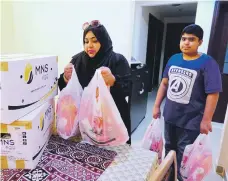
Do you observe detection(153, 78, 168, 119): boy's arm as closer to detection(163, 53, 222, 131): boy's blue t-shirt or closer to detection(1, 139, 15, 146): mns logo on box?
detection(163, 53, 222, 131): boy's blue t-shirt

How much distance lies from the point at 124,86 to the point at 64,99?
0.34 meters

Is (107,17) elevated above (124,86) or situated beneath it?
elevated above

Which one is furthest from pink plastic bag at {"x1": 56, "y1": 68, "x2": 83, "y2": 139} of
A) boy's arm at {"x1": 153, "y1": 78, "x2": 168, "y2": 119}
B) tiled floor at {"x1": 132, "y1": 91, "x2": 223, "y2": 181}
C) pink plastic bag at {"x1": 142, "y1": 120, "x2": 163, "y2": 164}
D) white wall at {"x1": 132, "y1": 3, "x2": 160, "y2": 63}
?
white wall at {"x1": 132, "y1": 3, "x2": 160, "y2": 63}

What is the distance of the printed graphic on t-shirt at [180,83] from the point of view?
4.33 feet

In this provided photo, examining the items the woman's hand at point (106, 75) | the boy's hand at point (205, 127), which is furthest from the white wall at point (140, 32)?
the woman's hand at point (106, 75)

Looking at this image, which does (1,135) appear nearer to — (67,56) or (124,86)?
(124,86)

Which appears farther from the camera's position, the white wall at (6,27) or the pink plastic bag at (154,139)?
the white wall at (6,27)

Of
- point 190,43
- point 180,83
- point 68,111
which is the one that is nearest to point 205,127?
point 180,83

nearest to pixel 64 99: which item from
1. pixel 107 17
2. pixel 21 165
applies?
pixel 21 165

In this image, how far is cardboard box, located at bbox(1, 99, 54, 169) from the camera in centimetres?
65

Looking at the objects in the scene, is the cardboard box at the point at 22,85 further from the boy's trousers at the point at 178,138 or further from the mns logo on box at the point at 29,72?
the boy's trousers at the point at 178,138

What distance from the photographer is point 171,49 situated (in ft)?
18.7

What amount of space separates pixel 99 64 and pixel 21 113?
0.51 meters

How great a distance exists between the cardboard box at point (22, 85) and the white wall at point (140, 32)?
9.00 ft
